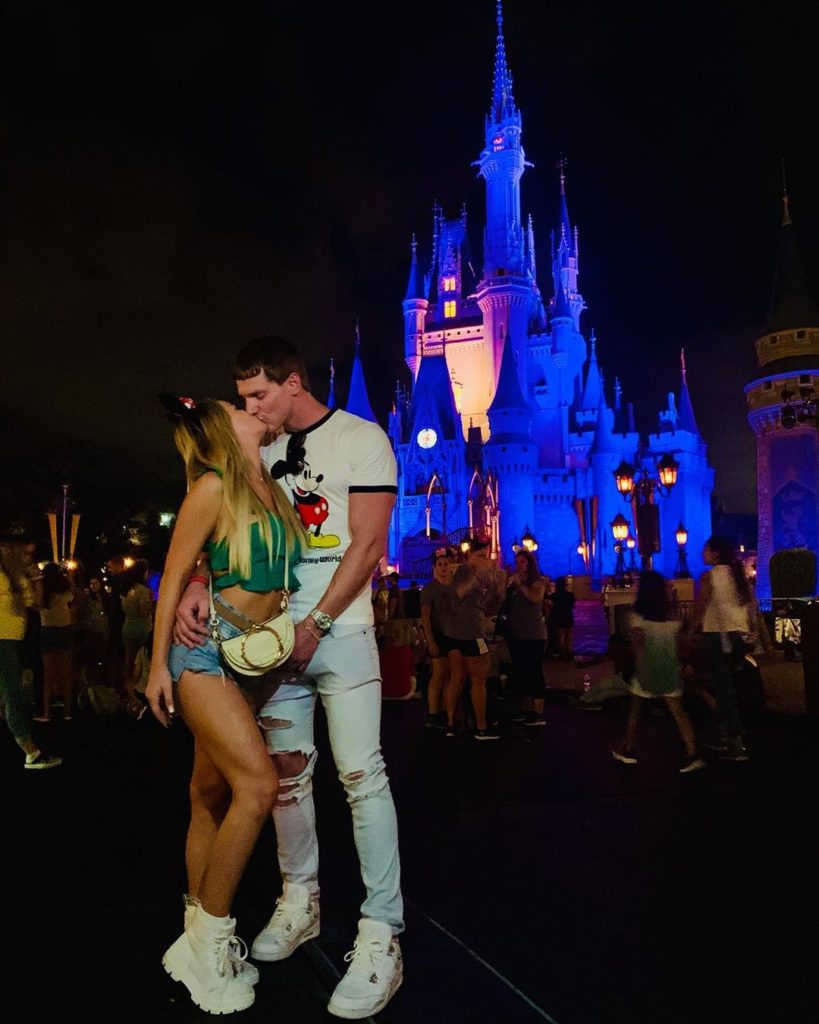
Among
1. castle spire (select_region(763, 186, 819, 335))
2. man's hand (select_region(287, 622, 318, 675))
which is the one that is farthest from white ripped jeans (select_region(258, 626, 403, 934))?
castle spire (select_region(763, 186, 819, 335))

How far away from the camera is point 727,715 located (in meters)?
7.08

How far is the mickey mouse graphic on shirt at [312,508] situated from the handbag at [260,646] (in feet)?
1.14

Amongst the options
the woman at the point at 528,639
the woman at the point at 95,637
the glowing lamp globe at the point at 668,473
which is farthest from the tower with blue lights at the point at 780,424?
the woman at the point at 95,637

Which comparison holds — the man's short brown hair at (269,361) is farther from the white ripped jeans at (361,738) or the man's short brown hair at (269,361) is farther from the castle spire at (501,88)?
the castle spire at (501,88)

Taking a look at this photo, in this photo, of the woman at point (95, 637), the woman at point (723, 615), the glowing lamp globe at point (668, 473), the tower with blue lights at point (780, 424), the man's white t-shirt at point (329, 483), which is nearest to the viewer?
the man's white t-shirt at point (329, 483)

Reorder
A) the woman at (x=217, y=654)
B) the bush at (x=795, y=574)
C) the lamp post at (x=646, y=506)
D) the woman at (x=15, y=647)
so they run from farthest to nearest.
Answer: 1. the bush at (x=795, y=574)
2. the lamp post at (x=646, y=506)
3. the woman at (x=15, y=647)
4. the woman at (x=217, y=654)

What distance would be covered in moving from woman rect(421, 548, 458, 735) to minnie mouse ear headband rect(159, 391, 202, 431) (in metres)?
5.87

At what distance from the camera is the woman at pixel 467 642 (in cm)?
842

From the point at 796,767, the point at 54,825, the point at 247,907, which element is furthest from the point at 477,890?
the point at 796,767

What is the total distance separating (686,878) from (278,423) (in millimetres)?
2777

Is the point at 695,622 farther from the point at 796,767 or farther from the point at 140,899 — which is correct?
the point at 140,899

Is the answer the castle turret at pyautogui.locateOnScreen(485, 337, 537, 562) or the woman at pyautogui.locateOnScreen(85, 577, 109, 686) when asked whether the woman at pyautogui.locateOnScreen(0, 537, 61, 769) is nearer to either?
the woman at pyautogui.locateOnScreen(85, 577, 109, 686)

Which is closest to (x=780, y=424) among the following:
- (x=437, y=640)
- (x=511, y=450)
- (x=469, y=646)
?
(x=511, y=450)

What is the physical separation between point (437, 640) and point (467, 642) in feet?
1.35
